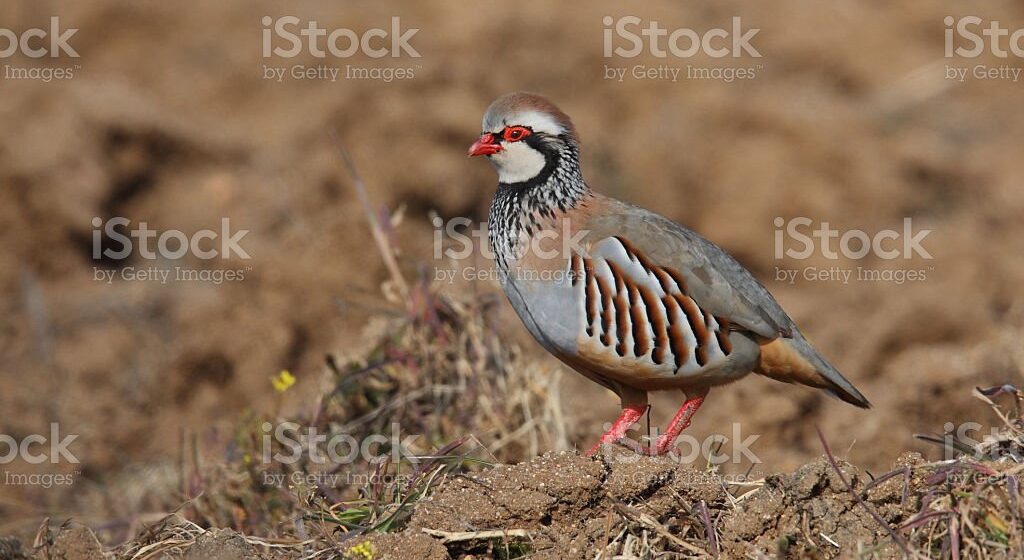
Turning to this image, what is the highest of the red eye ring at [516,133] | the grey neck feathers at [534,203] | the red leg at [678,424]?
the red eye ring at [516,133]

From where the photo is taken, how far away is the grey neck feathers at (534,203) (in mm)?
4934

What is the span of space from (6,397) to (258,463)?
3.01 m

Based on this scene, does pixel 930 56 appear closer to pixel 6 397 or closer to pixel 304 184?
pixel 304 184

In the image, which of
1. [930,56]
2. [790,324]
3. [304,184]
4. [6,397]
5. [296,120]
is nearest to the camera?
[790,324]

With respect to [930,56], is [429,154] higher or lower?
lower

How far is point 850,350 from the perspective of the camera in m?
7.66

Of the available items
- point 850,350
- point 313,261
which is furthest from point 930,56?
point 313,261
